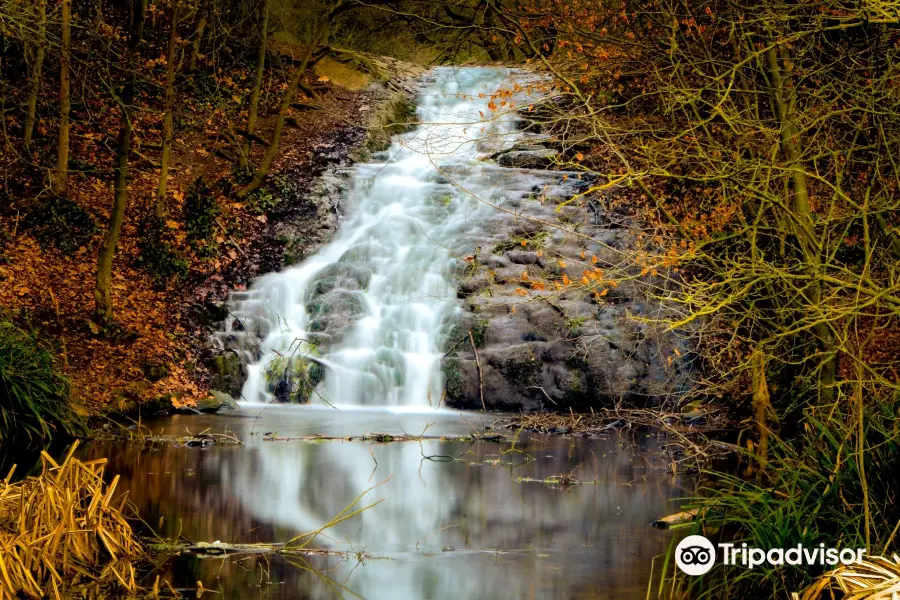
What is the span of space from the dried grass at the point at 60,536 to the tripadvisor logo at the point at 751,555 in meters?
3.37

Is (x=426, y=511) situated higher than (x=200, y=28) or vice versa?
(x=200, y=28)

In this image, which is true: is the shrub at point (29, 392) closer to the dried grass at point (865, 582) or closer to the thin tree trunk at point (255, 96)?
the dried grass at point (865, 582)

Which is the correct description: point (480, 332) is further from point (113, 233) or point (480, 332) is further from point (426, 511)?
point (426, 511)

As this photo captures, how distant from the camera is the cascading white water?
14.8 m

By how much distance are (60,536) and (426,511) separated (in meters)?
3.59

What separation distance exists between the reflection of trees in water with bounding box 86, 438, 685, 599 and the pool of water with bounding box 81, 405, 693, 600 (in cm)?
2

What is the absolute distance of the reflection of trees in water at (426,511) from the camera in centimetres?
616

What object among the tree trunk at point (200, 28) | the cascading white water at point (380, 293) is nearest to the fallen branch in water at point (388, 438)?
the cascading white water at point (380, 293)

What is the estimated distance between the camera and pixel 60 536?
5.30m

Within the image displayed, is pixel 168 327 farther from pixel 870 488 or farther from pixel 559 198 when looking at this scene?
pixel 870 488

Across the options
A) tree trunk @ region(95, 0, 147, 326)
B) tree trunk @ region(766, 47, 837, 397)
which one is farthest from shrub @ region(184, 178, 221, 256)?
tree trunk @ region(766, 47, 837, 397)

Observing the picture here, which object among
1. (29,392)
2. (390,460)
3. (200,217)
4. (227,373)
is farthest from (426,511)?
(200,217)

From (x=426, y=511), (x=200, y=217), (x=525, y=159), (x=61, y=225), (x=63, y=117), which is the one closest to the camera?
(x=426, y=511)

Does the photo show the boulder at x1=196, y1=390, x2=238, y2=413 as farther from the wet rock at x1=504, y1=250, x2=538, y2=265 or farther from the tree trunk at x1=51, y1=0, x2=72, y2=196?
the wet rock at x1=504, y1=250, x2=538, y2=265
